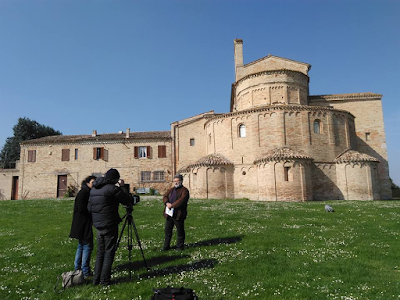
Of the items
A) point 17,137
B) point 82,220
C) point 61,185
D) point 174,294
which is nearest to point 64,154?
point 61,185

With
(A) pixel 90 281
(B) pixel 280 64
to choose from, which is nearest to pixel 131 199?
(A) pixel 90 281

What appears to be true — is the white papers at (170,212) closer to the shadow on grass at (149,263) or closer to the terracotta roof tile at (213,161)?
the shadow on grass at (149,263)

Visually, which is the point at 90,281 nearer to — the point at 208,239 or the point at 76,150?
the point at 208,239

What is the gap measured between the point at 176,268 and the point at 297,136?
24064 millimetres

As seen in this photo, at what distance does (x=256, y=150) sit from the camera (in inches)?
1113

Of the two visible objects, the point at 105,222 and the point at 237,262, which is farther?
the point at 237,262

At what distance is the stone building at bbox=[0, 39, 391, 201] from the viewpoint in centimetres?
2655

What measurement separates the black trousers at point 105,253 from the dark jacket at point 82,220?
0.72 meters

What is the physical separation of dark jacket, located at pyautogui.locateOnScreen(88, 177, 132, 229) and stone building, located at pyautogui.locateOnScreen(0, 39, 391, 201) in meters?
21.4

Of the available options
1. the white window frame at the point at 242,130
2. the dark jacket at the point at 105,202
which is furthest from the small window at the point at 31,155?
the dark jacket at the point at 105,202

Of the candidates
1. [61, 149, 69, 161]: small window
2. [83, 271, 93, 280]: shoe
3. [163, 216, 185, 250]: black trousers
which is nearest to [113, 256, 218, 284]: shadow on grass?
[83, 271, 93, 280]: shoe

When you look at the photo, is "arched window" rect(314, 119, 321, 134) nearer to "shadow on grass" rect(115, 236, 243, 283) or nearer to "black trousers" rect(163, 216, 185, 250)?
"black trousers" rect(163, 216, 185, 250)

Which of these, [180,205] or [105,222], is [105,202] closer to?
[105,222]

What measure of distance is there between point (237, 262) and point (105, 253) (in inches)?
128
